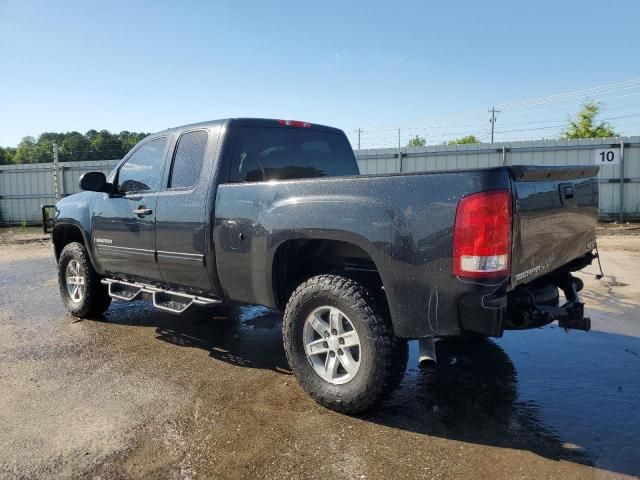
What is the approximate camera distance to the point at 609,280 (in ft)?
24.2

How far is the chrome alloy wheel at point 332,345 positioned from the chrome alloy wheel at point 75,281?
3.45m

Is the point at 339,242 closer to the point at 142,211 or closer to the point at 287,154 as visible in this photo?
the point at 287,154

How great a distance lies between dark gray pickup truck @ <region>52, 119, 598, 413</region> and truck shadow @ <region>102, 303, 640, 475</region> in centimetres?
48

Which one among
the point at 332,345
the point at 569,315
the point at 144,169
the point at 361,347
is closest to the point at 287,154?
the point at 144,169

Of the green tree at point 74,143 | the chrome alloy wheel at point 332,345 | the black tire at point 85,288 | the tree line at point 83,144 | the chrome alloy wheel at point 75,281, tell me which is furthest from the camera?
the green tree at point 74,143

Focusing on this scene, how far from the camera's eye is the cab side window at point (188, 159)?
4277 millimetres

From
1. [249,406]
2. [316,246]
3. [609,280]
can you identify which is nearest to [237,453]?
[249,406]

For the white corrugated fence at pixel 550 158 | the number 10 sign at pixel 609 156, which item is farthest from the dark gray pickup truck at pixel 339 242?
the number 10 sign at pixel 609 156

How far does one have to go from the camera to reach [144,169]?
492cm

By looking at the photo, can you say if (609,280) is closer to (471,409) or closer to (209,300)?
(471,409)

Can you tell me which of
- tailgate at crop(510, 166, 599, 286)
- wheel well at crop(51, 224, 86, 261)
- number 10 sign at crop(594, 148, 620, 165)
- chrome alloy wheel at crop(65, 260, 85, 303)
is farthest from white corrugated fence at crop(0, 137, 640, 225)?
chrome alloy wheel at crop(65, 260, 85, 303)

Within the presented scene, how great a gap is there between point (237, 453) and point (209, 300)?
1.53 meters

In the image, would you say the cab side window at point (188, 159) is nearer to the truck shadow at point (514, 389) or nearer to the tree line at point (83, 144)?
the truck shadow at point (514, 389)

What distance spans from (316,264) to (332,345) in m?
0.74
